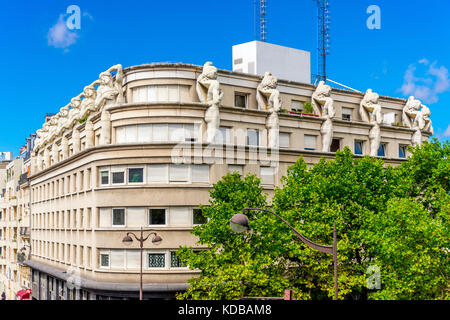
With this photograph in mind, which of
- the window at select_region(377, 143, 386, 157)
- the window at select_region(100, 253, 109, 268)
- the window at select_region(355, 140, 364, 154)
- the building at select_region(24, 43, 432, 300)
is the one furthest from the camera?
the window at select_region(377, 143, 386, 157)

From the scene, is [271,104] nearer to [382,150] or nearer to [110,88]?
[110,88]

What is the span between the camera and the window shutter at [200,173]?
37.8 metres

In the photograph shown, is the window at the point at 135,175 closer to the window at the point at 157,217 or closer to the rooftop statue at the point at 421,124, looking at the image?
the window at the point at 157,217

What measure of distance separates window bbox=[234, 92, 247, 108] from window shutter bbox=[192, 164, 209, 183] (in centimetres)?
656

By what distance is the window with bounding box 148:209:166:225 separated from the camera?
37375 mm

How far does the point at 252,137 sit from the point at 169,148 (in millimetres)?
7517

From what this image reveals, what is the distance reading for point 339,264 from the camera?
32.4m

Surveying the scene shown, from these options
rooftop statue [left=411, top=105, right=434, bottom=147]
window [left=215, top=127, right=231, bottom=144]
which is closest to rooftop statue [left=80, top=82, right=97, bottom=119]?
window [left=215, top=127, right=231, bottom=144]

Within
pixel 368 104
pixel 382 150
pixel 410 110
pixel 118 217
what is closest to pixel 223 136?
pixel 118 217

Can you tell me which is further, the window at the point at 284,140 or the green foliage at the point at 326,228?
the window at the point at 284,140

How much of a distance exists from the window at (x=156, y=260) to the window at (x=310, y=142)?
15653 millimetres

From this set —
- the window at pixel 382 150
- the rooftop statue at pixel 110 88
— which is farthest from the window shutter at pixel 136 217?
the window at pixel 382 150

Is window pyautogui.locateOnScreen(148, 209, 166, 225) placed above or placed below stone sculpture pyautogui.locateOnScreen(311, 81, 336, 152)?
below

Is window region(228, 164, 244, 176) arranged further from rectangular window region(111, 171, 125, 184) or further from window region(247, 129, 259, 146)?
rectangular window region(111, 171, 125, 184)
